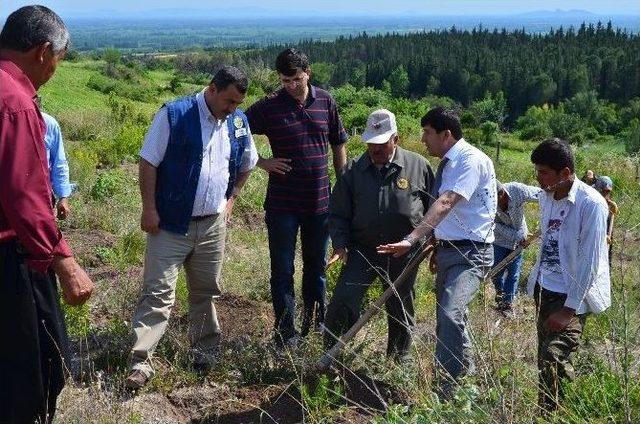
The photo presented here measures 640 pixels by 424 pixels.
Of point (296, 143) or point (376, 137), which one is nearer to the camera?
point (376, 137)

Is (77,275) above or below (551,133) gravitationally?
above

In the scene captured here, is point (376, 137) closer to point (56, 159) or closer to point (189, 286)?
point (189, 286)

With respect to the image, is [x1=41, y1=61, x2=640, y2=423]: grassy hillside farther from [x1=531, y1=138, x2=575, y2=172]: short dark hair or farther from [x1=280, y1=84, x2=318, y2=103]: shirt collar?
[x1=280, y1=84, x2=318, y2=103]: shirt collar

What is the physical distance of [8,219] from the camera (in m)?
2.56

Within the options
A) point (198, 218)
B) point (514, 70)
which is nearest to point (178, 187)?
point (198, 218)

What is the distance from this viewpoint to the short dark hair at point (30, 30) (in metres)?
2.71

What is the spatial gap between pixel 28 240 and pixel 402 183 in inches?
89.7

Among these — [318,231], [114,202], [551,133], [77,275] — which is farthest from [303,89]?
[551,133]

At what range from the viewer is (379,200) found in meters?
4.31

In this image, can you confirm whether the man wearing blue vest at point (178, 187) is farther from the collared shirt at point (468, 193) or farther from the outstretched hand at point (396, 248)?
the collared shirt at point (468, 193)

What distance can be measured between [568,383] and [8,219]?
2.37 meters

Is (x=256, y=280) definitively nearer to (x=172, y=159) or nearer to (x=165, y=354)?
(x=165, y=354)

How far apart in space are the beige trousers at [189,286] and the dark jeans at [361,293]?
694 mm

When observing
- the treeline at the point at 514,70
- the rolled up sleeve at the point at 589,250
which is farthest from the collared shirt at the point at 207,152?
the treeline at the point at 514,70
